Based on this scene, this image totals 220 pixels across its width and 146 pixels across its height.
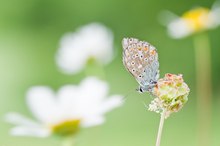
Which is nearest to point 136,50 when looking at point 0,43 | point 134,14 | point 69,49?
point 69,49

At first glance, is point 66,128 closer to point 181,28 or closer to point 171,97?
point 171,97

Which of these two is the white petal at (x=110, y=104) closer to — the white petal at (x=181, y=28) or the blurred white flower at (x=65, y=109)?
the blurred white flower at (x=65, y=109)

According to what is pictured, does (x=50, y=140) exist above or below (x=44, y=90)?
above

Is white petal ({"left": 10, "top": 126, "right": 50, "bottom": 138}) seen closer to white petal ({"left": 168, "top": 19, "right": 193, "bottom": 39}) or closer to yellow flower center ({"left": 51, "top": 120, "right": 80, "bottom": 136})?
yellow flower center ({"left": 51, "top": 120, "right": 80, "bottom": 136})

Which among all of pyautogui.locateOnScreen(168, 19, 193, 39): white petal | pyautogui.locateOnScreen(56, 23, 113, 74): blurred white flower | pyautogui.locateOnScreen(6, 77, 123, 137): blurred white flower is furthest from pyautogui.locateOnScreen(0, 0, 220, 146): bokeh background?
pyautogui.locateOnScreen(6, 77, 123, 137): blurred white flower

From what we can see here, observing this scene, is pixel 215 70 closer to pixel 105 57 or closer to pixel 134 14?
pixel 134 14

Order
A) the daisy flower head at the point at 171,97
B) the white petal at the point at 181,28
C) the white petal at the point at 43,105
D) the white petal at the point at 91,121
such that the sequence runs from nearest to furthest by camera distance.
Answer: the daisy flower head at the point at 171,97
the white petal at the point at 91,121
the white petal at the point at 43,105
the white petal at the point at 181,28

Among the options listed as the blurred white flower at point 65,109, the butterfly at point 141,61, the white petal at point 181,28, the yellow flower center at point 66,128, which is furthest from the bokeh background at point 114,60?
the butterfly at point 141,61

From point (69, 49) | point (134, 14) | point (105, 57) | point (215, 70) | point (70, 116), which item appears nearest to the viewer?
point (70, 116)
